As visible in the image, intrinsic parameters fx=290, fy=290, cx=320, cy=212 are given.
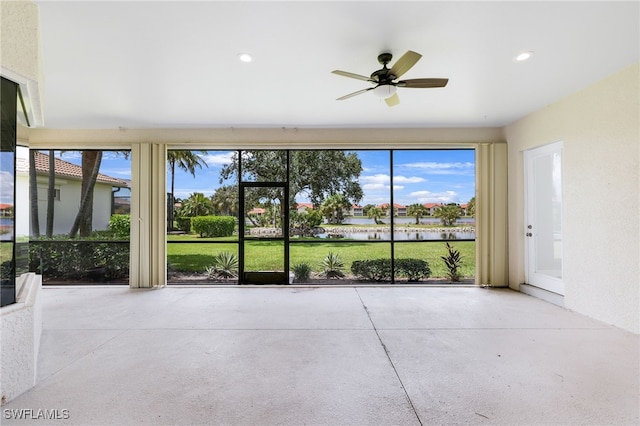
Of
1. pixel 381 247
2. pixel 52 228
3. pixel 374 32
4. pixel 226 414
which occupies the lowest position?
pixel 226 414

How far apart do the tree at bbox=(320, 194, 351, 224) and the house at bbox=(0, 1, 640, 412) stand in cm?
215

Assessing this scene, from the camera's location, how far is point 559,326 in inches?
130

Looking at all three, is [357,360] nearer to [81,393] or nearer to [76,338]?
[81,393]

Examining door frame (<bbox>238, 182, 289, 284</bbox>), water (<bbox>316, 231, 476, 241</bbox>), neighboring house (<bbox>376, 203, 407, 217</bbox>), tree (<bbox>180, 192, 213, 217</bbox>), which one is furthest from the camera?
water (<bbox>316, 231, 476, 241</bbox>)

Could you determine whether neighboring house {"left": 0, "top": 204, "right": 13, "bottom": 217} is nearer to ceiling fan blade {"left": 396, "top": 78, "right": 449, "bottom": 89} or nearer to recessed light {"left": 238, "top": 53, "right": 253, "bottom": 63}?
recessed light {"left": 238, "top": 53, "right": 253, "bottom": 63}

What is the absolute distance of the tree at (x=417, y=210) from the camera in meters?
7.48

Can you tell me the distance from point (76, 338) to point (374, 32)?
4132 mm

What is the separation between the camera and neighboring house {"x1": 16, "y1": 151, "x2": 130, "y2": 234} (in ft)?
17.8

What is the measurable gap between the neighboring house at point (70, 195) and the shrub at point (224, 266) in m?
1.98

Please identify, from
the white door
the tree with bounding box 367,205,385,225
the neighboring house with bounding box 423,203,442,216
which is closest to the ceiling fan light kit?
the white door

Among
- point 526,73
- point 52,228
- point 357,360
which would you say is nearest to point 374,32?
point 526,73

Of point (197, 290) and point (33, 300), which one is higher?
point (33, 300)

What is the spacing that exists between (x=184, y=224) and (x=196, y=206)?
0.51 m
